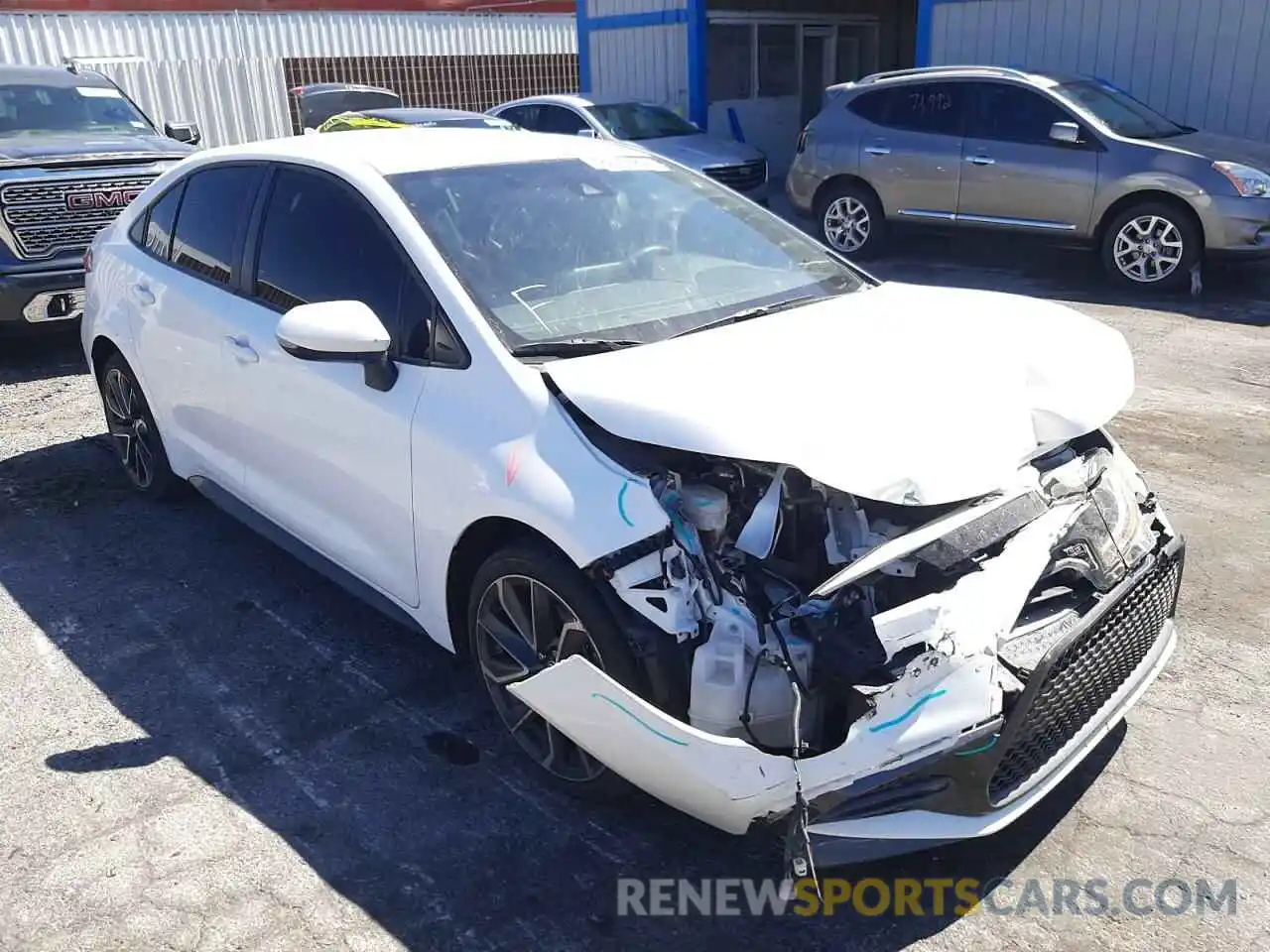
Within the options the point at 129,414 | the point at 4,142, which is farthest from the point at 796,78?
the point at 129,414

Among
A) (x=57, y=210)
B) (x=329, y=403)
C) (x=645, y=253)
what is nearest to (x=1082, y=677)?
(x=645, y=253)

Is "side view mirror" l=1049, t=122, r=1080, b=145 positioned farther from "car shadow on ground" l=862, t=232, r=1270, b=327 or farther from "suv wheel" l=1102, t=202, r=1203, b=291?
"car shadow on ground" l=862, t=232, r=1270, b=327

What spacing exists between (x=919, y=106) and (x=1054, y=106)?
131 centimetres

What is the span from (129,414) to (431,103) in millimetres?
17830

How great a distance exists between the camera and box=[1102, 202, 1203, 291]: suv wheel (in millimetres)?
8789

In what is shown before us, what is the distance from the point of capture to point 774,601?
8.54 ft

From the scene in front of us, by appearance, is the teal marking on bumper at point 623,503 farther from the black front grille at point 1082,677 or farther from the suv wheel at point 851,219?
the suv wheel at point 851,219

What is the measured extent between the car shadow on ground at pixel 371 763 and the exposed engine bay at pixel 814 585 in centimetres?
54

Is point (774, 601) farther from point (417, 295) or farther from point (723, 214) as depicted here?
point (723, 214)

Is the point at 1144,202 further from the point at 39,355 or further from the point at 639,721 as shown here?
the point at 39,355

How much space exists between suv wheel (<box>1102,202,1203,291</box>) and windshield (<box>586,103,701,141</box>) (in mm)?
6071

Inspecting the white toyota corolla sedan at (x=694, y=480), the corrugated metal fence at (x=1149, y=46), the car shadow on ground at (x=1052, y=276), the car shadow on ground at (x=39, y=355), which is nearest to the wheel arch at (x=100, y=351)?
the white toyota corolla sedan at (x=694, y=480)

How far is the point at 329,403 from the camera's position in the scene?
3494 mm

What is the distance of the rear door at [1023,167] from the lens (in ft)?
30.5
